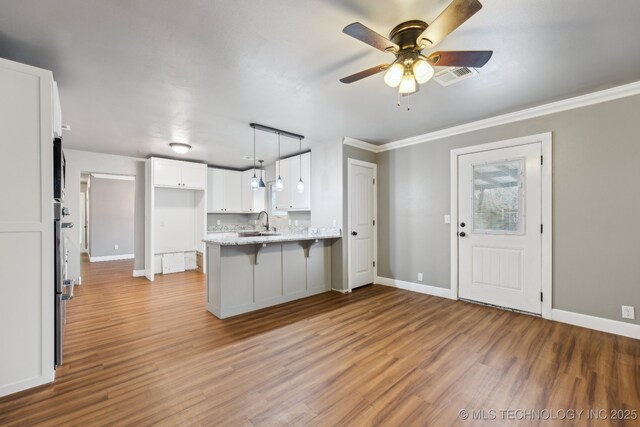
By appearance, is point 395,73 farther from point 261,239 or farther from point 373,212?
point 373,212

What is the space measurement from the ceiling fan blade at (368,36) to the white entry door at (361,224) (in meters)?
2.86

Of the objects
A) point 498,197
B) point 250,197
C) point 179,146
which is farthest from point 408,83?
point 250,197

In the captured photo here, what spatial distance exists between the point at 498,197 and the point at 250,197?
5.45 metres

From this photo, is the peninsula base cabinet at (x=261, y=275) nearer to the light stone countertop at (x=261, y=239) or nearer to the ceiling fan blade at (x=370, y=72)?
the light stone countertop at (x=261, y=239)

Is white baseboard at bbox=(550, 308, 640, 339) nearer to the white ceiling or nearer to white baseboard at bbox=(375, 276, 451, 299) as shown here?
white baseboard at bbox=(375, 276, 451, 299)

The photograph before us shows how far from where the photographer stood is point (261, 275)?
379 centimetres

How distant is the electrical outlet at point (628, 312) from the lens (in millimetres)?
2797

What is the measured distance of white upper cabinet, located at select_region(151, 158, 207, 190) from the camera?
5.56m

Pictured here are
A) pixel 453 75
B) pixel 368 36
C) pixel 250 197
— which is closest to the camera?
pixel 368 36

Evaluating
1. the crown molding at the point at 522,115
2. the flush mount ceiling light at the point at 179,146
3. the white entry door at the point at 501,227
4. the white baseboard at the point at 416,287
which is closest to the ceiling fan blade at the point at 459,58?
the crown molding at the point at 522,115

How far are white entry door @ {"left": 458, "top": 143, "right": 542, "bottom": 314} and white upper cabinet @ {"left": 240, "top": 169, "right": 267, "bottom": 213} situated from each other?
4.60 m

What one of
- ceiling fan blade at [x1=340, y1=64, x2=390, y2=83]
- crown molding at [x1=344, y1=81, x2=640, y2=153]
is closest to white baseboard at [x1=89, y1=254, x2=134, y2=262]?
crown molding at [x1=344, y1=81, x2=640, y2=153]

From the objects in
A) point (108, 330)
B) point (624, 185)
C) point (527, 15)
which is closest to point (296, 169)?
point (108, 330)

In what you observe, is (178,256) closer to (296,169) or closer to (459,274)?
(296,169)
